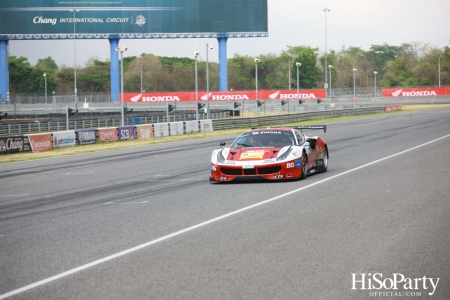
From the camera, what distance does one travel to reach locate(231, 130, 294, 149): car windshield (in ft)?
50.7

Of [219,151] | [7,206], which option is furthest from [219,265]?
[219,151]

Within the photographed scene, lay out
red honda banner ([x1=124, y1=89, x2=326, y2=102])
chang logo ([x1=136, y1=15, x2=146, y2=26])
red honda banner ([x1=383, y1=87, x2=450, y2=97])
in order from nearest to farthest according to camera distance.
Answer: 1. chang logo ([x1=136, y1=15, x2=146, y2=26])
2. red honda banner ([x1=124, y1=89, x2=326, y2=102])
3. red honda banner ([x1=383, y1=87, x2=450, y2=97])

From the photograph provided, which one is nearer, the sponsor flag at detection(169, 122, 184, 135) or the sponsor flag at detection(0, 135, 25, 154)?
the sponsor flag at detection(0, 135, 25, 154)

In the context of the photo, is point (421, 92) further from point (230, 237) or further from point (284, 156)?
point (230, 237)

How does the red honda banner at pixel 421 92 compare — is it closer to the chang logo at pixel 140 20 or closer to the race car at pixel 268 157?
the chang logo at pixel 140 20

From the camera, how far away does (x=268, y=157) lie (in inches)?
573

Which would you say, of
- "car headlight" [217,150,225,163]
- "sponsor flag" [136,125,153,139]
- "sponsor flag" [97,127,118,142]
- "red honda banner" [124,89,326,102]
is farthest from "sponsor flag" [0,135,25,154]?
"red honda banner" [124,89,326,102]

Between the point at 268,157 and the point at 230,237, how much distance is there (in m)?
6.11

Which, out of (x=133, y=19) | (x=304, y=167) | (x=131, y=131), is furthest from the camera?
(x=133, y=19)

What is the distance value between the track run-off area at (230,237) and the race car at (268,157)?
26 centimetres

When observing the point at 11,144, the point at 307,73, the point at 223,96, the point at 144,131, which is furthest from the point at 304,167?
the point at 307,73

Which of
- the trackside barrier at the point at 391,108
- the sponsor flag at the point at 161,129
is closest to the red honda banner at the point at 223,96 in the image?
the trackside barrier at the point at 391,108

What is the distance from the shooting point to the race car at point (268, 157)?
14438 millimetres

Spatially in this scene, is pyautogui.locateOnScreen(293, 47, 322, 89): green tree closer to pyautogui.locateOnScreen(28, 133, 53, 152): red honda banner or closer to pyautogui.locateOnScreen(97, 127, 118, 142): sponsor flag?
pyautogui.locateOnScreen(97, 127, 118, 142): sponsor flag
